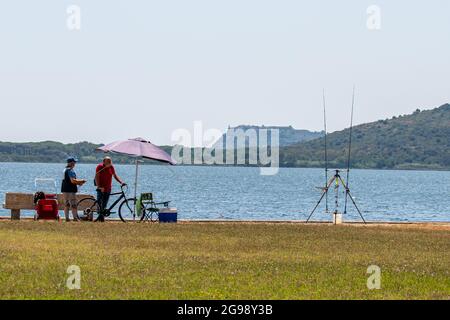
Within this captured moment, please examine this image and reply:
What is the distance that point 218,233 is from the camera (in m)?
27.8

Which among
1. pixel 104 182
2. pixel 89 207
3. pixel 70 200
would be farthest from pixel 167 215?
pixel 70 200

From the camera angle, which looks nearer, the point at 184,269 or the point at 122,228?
the point at 184,269

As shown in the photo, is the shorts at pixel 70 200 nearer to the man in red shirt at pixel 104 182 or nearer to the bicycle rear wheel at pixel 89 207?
the bicycle rear wheel at pixel 89 207

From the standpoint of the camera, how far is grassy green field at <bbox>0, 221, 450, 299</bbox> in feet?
53.5

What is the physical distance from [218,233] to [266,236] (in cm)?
140

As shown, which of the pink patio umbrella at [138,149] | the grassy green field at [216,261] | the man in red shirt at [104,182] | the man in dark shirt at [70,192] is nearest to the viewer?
the grassy green field at [216,261]

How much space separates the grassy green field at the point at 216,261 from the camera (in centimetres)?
1631

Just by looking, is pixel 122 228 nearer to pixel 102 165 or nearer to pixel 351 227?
pixel 102 165

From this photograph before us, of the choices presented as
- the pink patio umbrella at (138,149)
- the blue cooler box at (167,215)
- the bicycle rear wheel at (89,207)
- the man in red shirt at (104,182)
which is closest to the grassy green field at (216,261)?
the man in red shirt at (104,182)

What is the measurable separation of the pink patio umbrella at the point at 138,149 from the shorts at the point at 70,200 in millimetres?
1866

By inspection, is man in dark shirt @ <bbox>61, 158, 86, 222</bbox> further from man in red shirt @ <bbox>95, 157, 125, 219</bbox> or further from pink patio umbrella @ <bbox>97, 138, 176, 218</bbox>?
pink patio umbrella @ <bbox>97, 138, 176, 218</bbox>

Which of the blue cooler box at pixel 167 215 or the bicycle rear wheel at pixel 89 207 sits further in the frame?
the blue cooler box at pixel 167 215

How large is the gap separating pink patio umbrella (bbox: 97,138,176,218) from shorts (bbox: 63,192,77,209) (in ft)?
6.12
